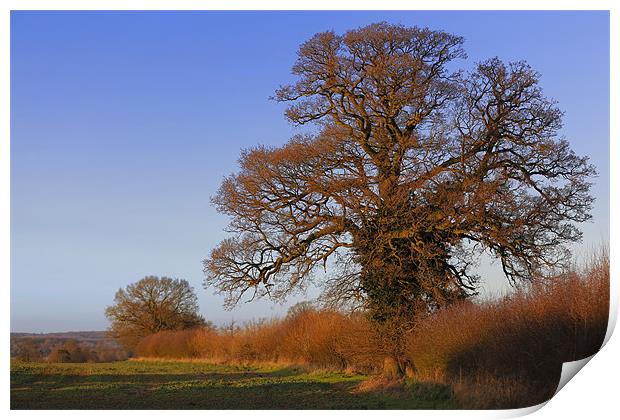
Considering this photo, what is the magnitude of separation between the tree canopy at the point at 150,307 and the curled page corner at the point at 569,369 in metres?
34.4

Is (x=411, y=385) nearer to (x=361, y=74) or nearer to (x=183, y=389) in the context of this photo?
(x=183, y=389)

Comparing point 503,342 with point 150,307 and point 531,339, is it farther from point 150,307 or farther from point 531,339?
point 150,307

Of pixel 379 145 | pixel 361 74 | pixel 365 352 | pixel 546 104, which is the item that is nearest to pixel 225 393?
pixel 365 352

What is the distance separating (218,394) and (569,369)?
858 cm

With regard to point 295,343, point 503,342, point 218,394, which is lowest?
point 218,394

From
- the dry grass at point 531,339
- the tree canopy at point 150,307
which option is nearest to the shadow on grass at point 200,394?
the dry grass at point 531,339

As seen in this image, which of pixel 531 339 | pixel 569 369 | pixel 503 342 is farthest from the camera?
pixel 503 342

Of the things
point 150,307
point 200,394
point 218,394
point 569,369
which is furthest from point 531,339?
point 150,307

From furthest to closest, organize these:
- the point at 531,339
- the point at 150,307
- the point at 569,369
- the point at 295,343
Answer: the point at 150,307 < the point at 295,343 < the point at 531,339 < the point at 569,369

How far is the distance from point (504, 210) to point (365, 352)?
19.0ft

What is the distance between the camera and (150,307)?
160 ft

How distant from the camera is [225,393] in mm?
19453

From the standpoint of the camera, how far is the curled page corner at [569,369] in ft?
52.1

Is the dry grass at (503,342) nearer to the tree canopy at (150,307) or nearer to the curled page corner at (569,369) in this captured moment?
the curled page corner at (569,369)
